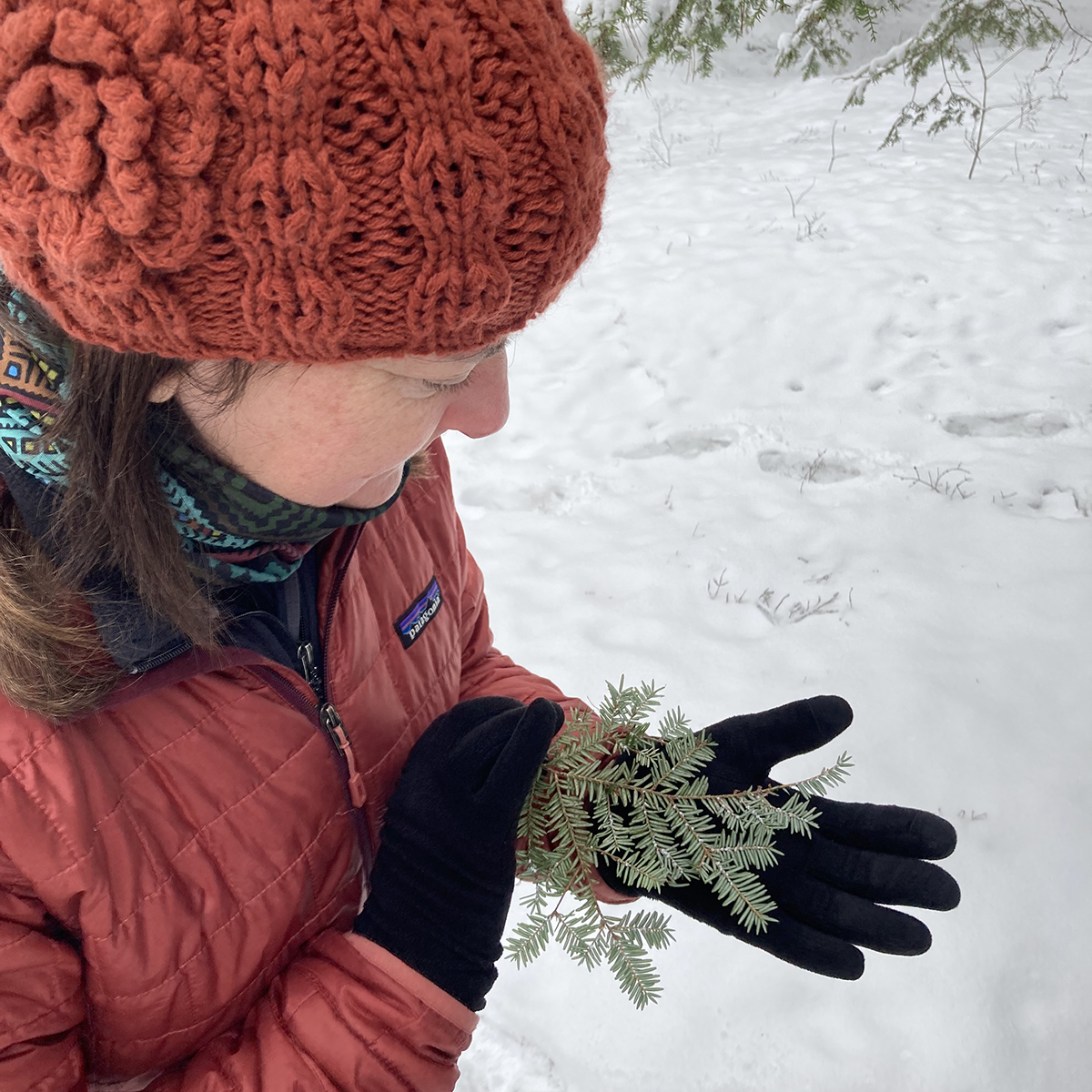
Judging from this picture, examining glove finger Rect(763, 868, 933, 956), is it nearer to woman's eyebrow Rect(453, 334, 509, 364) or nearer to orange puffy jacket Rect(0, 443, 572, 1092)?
orange puffy jacket Rect(0, 443, 572, 1092)

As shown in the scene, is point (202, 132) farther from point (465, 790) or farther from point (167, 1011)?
point (167, 1011)

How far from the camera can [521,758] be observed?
124 centimetres

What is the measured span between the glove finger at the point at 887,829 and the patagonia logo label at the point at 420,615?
0.74 meters

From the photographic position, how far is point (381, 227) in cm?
85

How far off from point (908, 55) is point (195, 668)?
545cm

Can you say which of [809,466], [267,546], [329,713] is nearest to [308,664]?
[329,713]

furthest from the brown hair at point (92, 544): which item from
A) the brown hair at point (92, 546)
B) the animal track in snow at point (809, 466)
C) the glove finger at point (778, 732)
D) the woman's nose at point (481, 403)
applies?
the animal track in snow at point (809, 466)

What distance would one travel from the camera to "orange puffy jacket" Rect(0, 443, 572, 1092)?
98cm

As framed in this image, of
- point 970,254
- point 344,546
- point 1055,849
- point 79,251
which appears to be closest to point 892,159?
point 970,254

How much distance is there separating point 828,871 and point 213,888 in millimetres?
956

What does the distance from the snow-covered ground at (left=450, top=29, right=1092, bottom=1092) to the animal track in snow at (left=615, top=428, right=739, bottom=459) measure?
0.02 metres

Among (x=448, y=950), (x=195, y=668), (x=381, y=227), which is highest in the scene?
(x=381, y=227)

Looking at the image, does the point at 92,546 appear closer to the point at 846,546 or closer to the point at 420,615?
the point at 420,615

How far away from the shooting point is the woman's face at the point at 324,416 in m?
1.00
